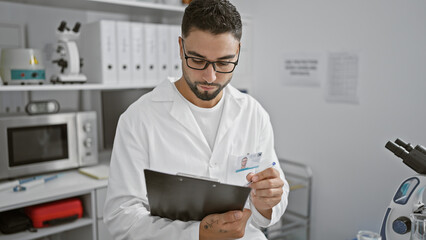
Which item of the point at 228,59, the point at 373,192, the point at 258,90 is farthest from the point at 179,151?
the point at 258,90

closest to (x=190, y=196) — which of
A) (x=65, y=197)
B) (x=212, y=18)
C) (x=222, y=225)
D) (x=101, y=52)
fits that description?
(x=222, y=225)

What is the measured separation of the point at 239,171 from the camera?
4.43 ft

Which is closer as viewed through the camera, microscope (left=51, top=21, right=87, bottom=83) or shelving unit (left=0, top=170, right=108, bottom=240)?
shelving unit (left=0, top=170, right=108, bottom=240)

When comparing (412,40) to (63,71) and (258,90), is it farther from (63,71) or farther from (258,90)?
(63,71)

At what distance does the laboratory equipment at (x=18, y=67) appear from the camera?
2008 millimetres

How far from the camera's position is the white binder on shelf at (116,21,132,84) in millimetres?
2279

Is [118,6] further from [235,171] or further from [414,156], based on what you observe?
[414,156]

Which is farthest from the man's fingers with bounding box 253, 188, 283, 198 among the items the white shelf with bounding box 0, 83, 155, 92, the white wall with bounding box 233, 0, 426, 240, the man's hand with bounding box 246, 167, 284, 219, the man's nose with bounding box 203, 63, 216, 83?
the white shelf with bounding box 0, 83, 155, 92

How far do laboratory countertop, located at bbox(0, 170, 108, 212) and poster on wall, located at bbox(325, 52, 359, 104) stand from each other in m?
1.50

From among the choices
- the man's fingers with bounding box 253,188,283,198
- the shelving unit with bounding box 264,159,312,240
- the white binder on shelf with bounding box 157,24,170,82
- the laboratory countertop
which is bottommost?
the shelving unit with bounding box 264,159,312,240

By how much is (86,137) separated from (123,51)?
56 centimetres

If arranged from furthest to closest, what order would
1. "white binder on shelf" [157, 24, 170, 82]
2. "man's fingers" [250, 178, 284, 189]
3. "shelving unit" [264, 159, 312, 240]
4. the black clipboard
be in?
"shelving unit" [264, 159, 312, 240] → "white binder on shelf" [157, 24, 170, 82] → "man's fingers" [250, 178, 284, 189] → the black clipboard

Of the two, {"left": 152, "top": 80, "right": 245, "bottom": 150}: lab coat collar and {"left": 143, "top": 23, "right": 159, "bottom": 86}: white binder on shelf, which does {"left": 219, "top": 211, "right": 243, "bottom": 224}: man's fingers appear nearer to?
{"left": 152, "top": 80, "right": 245, "bottom": 150}: lab coat collar

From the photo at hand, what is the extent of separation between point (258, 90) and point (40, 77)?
1.56 meters
